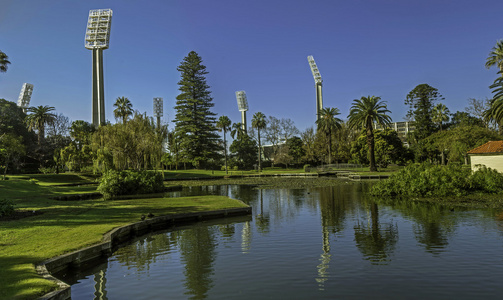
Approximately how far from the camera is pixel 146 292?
8766 mm

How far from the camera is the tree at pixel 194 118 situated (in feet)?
275

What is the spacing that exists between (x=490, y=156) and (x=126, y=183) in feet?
118

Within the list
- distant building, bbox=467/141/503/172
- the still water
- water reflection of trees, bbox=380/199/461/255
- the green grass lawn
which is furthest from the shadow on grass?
Result: distant building, bbox=467/141/503/172

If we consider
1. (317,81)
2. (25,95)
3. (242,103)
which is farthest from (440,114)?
(25,95)

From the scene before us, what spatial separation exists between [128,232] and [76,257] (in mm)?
4376

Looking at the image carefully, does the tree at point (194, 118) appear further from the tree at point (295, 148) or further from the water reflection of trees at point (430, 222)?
the water reflection of trees at point (430, 222)

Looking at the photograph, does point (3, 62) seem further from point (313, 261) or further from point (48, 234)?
point (313, 261)

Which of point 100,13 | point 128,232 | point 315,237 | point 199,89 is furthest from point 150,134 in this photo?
point 100,13

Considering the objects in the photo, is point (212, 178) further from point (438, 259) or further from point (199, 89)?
point (438, 259)

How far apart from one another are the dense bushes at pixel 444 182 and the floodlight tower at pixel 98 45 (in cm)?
7244

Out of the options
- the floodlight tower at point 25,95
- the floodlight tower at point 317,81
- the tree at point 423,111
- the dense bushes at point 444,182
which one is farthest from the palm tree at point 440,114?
the floodlight tower at point 25,95

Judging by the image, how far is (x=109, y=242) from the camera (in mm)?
12305

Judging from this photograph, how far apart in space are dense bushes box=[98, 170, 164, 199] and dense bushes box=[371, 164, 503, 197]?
69.8 ft

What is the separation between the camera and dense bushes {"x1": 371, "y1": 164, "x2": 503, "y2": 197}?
25.5m
